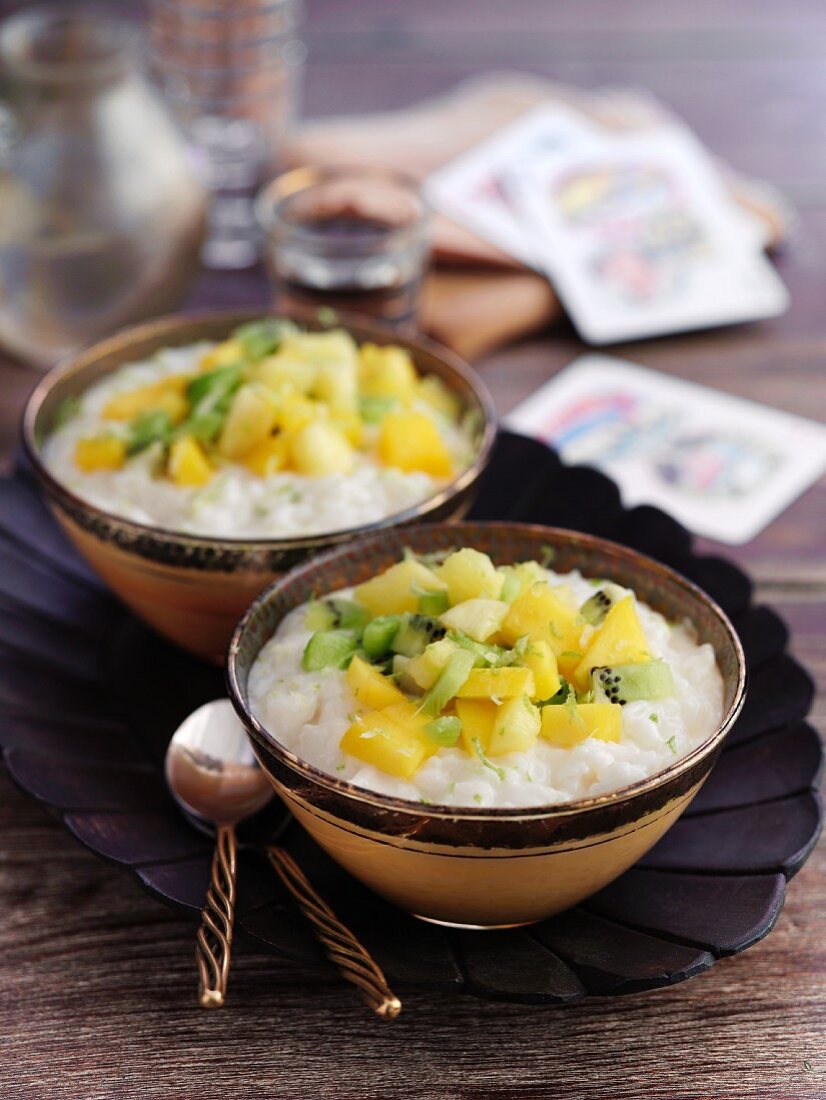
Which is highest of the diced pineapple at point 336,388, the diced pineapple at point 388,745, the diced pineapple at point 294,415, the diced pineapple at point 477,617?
the diced pineapple at point 477,617

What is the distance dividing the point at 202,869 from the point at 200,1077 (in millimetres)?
286

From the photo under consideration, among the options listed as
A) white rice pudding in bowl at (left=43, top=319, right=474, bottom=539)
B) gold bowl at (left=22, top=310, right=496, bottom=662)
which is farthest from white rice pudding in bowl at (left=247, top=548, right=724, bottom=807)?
white rice pudding in bowl at (left=43, top=319, right=474, bottom=539)

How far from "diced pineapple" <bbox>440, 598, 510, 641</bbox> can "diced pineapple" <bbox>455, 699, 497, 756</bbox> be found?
11cm

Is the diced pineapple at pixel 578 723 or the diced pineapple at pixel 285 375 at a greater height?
the diced pineapple at pixel 578 723

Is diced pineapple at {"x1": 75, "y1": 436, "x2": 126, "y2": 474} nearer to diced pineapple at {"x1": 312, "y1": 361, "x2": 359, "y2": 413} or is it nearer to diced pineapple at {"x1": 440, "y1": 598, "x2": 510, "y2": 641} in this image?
diced pineapple at {"x1": 312, "y1": 361, "x2": 359, "y2": 413}

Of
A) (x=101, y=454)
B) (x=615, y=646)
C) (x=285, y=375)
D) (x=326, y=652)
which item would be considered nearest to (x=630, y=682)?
(x=615, y=646)

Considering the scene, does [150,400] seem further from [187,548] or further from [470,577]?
[470,577]

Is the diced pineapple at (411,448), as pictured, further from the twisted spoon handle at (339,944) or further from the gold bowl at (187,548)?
the twisted spoon handle at (339,944)

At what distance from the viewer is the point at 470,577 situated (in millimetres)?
1850

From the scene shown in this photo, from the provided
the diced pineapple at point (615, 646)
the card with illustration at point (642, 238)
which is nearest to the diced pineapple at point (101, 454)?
the diced pineapple at point (615, 646)

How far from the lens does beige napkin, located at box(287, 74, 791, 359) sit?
133 inches

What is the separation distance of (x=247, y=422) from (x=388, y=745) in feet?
2.63

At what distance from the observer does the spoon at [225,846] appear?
1616 millimetres

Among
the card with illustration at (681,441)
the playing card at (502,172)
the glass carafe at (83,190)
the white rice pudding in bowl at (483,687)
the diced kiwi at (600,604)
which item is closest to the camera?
the white rice pudding in bowl at (483,687)
